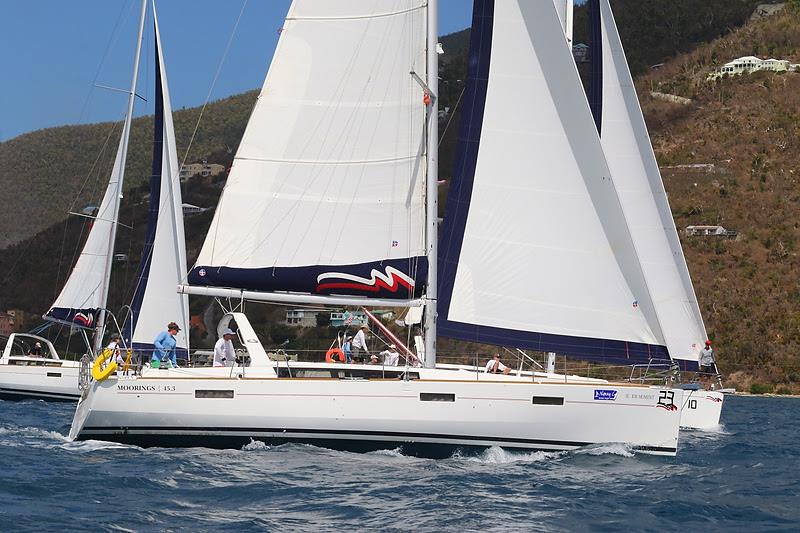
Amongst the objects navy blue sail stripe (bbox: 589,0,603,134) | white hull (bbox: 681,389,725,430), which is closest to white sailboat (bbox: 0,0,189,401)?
navy blue sail stripe (bbox: 589,0,603,134)

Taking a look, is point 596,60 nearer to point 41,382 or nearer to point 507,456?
point 507,456

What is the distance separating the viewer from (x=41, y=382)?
34.1 meters

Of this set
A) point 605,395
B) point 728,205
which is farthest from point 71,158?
point 605,395

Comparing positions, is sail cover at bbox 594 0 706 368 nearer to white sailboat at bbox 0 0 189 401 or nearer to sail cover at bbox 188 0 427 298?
sail cover at bbox 188 0 427 298

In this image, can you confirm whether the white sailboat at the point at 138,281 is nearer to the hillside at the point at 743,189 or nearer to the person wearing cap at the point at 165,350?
the person wearing cap at the point at 165,350

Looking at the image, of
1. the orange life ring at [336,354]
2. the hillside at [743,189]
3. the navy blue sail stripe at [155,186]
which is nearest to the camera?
the orange life ring at [336,354]

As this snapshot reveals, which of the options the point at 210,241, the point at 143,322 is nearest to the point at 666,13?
the point at 143,322

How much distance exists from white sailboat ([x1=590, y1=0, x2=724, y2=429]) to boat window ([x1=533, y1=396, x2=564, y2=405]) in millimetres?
8714

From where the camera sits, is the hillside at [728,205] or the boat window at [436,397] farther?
the hillside at [728,205]

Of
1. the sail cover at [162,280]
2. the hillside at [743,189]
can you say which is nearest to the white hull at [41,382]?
the sail cover at [162,280]

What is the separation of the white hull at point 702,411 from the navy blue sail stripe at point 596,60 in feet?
23.8

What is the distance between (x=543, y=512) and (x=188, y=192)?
92.3 meters

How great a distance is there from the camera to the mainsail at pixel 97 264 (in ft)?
118

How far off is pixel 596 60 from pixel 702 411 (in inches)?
359
